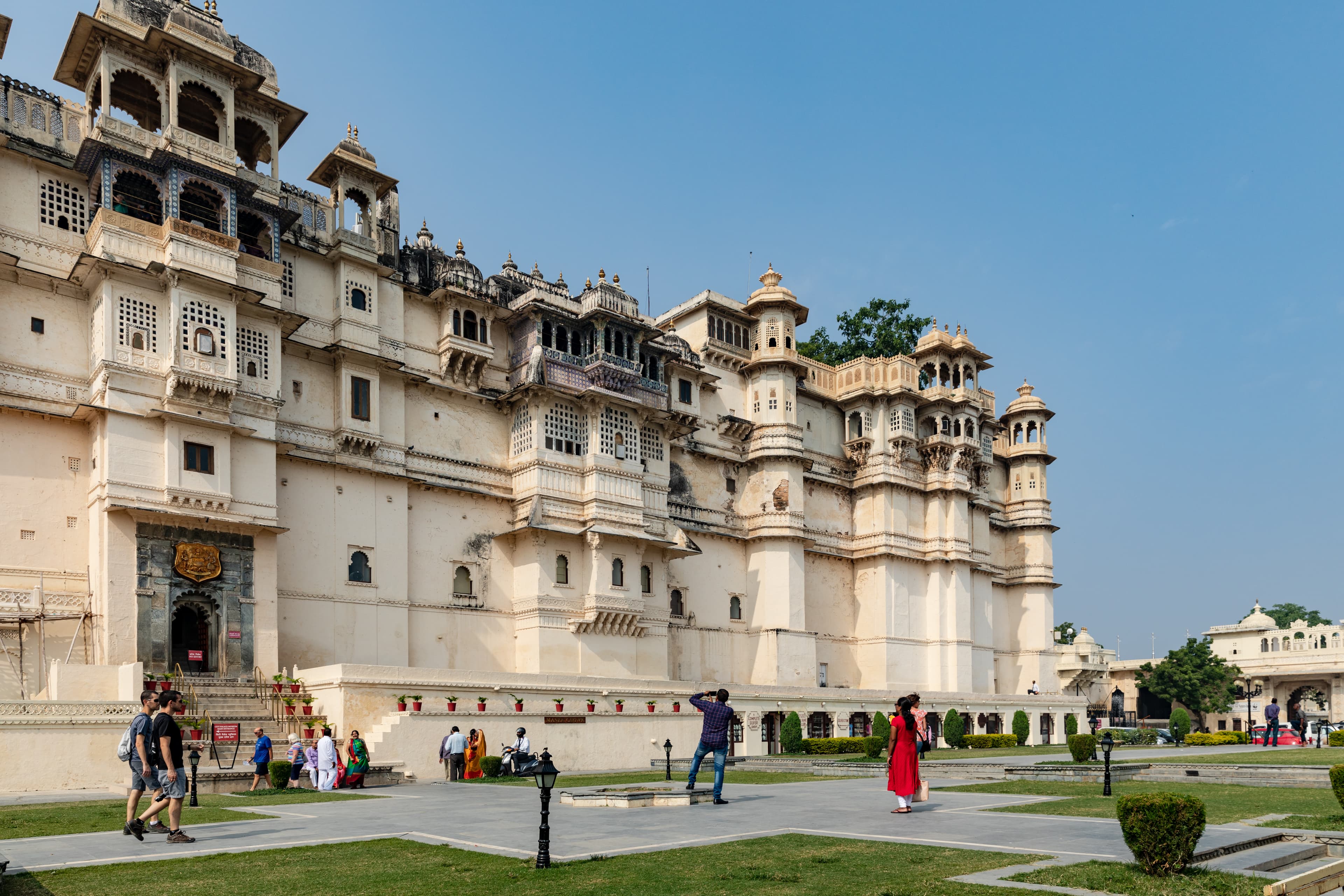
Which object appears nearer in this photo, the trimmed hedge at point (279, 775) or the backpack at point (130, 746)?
the backpack at point (130, 746)

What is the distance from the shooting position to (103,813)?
17078 millimetres

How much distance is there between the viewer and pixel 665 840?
1303 centimetres

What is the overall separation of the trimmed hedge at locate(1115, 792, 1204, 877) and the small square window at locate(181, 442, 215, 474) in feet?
92.3

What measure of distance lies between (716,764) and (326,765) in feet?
30.5

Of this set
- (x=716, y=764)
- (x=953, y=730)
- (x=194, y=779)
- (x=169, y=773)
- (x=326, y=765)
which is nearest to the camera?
(x=169, y=773)

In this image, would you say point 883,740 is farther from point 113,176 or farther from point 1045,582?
point 1045,582

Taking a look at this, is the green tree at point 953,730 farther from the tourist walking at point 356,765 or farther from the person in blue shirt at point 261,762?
the person in blue shirt at point 261,762

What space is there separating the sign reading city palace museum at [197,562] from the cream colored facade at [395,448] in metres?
0.19

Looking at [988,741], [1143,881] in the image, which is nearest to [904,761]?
[1143,881]

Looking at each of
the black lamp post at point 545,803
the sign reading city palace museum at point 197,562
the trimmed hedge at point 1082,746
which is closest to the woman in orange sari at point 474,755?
the sign reading city palace museum at point 197,562

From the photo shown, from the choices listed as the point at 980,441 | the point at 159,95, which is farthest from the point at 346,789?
the point at 980,441

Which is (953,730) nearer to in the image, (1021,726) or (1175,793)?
(1021,726)

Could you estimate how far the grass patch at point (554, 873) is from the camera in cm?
980

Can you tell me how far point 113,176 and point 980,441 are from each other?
49067 mm
